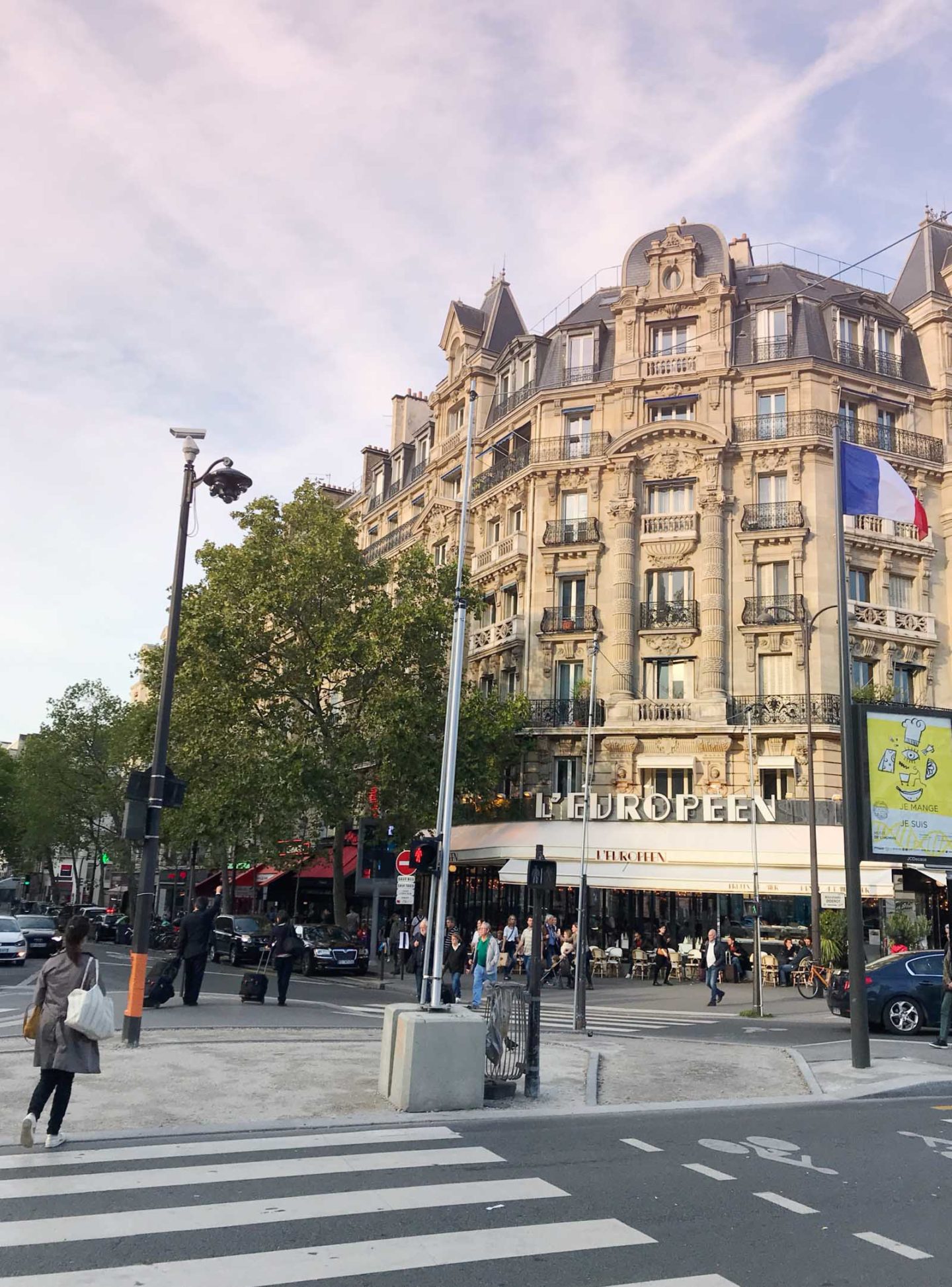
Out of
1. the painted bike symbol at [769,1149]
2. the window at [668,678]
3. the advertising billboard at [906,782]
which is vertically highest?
the window at [668,678]

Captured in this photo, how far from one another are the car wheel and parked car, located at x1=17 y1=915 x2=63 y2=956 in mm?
22558

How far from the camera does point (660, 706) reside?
102 feet

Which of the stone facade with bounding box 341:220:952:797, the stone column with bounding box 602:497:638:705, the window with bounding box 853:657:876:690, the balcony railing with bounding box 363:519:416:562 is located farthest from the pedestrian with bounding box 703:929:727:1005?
the balcony railing with bounding box 363:519:416:562

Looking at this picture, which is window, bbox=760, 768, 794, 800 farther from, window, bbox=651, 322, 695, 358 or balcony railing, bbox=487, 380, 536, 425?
balcony railing, bbox=487, 380, 536, 425

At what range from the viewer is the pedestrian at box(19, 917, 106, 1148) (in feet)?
24.3

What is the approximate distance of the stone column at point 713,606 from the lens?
100 feet

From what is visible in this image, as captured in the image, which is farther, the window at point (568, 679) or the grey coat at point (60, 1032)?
the window at point (568, 679)

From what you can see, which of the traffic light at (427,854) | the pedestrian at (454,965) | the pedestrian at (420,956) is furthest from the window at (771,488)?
the traffic light at (427,854)

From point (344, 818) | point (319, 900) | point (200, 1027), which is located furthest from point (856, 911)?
point (319, 900)

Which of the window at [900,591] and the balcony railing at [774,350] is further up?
the balcony railing at [774,350]

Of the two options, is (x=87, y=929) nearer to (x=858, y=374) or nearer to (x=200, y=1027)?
(x=200, y=1027)

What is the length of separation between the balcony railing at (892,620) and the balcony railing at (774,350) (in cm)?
808

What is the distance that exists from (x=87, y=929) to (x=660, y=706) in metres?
24.7

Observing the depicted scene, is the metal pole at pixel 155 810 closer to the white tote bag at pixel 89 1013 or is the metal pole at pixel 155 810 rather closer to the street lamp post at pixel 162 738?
the street lamp post at pixel 162 738
